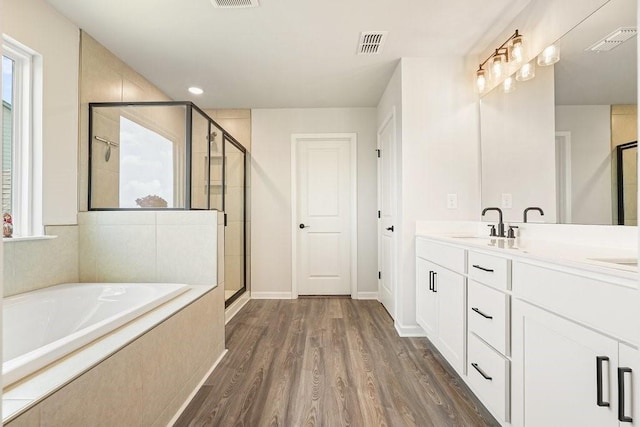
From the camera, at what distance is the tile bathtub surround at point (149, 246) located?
7.69 ft

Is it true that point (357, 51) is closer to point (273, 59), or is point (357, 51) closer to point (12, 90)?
point (273, 59)

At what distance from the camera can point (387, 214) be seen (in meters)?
3.45

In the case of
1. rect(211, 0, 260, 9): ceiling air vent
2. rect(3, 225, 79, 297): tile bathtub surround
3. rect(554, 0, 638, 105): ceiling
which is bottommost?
rect(3, 225, 79, 297): tile bathtub surround

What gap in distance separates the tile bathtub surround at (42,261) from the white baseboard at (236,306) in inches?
50.9

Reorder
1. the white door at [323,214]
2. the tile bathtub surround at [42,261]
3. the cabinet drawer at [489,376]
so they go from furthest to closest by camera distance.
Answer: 1. the white door at [323,214]
2. the tile bathtub surround at [42,261]
3. the cabinet drawer at [489,376]

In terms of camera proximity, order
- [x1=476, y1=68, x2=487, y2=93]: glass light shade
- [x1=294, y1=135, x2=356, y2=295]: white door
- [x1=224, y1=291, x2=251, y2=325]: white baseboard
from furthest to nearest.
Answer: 1. [x1=294, y1=135, x2=356, y2=295]: white door
2. [x1=224, y1=291, x2=251, y2=325]: white baseboard
3. [x1=476, y1=68, x2=487, y2=93]: glass light shade

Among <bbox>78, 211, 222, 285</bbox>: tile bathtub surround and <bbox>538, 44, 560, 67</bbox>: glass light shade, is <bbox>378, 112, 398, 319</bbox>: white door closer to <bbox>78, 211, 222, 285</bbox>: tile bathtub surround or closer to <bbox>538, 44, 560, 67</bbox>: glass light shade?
<bbox>538, 44, 560, 67</bbox>: glass light shade

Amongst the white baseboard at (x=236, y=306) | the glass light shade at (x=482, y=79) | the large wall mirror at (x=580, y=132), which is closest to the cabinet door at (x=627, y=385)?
the large wall mirror at (x=580, y=132)

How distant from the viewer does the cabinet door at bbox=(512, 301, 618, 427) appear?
1018mm

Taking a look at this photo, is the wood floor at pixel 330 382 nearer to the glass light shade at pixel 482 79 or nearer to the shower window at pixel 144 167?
the shower window at pixel 144 167

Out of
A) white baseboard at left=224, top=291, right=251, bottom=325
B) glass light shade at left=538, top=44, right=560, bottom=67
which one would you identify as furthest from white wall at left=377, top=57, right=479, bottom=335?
white baseboard at left=224, top=291, right=251, bottom=325

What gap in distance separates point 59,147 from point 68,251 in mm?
694

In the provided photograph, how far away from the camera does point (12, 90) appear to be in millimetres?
2061

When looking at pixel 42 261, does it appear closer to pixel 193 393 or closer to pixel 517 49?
pixel 193 393
